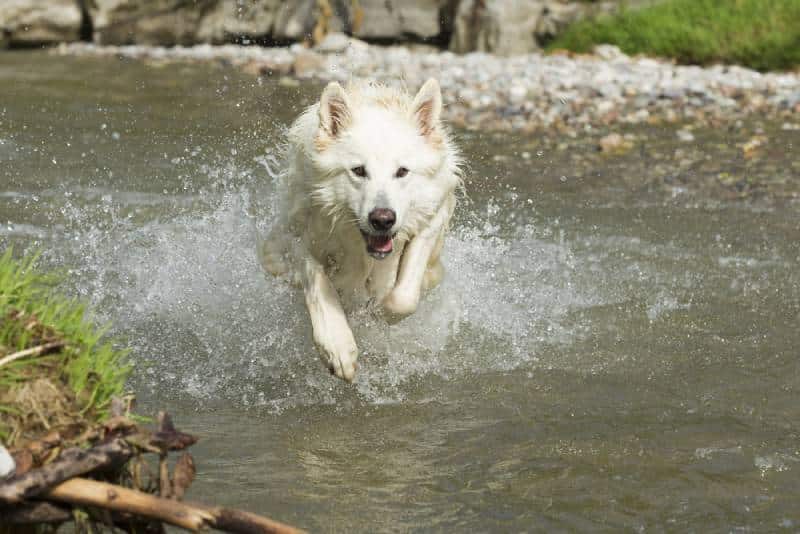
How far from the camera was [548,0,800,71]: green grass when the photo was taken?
13602 millimetres

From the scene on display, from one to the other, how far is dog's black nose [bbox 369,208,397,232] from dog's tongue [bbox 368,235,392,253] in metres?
0.08

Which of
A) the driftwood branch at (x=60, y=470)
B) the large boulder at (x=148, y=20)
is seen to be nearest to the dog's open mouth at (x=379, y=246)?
the driftwood branch at (x=60, y=470)

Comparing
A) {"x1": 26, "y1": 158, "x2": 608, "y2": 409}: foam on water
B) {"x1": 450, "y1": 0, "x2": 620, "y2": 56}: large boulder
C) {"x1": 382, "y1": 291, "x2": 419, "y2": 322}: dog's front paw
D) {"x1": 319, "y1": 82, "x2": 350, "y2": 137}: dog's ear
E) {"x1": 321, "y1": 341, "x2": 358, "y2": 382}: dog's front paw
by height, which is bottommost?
{"x1": 26, "y1": 158, "x2": 608, "y2": 409}: foam on water

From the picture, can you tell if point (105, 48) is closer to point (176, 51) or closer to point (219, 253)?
point (176, 51)

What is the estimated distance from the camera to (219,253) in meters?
6.61

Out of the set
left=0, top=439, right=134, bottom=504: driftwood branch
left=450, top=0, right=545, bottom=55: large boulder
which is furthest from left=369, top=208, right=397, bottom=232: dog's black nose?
left=450, top=0, right=545, bottom=55: large boulder

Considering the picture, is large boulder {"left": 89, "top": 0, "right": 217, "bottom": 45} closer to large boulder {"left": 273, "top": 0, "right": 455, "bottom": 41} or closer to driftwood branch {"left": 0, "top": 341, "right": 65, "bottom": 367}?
large boulder {"left": 273, "top": 0, "right": 455, "bottom": 41}

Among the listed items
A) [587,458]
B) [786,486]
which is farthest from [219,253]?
[786,486]

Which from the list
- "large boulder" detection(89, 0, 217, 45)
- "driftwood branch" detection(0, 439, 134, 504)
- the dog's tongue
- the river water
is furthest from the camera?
"large boulder" detection(89, 0, 217, 45)

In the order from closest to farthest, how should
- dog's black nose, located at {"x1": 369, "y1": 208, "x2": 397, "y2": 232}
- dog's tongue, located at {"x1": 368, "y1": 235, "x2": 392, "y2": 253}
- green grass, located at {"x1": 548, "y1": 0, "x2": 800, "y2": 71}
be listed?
dog's black nose, located at {"x1": 369, "y1": 208, "x2": 397, "y2": 232} → dog's tongue, located at {"x1": 368, "y1": 235, "x2": 392, "y2": 253} → green grass, located at {"x1": 548, "y1": 0, "x2": 800, "y2": 71}

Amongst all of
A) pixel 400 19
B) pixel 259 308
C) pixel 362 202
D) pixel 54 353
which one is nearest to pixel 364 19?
pixel 400 19

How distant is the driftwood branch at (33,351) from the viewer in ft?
8.52

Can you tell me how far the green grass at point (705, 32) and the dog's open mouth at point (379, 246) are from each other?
33.5ft

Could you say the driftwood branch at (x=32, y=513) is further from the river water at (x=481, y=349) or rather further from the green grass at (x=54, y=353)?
the river water at (x=481, y=349)
